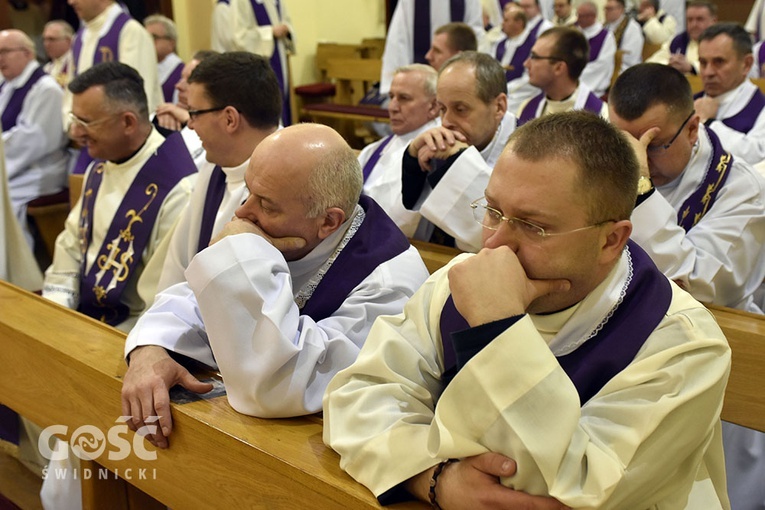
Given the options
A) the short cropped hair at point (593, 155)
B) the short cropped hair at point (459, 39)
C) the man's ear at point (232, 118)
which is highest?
the short cropped hair at point (593, 155)

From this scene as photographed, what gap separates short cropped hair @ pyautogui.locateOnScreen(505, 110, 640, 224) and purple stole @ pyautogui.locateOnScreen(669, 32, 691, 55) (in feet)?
28.8

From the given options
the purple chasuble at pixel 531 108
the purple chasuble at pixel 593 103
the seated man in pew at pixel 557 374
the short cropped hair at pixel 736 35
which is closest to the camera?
the seated man in pew at pixel 557 374

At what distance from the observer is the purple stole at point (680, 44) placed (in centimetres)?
955

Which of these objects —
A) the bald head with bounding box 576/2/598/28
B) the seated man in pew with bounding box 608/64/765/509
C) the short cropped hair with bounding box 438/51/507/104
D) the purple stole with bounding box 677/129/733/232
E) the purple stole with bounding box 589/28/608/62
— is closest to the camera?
the seated man in pew with bounding box 608/64/765/509

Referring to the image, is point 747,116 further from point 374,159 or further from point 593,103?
point 374,159

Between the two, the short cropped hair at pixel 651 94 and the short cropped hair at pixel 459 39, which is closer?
the short cropped hair at pixel 651 94

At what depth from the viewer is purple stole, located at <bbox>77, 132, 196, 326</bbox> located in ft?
11.9

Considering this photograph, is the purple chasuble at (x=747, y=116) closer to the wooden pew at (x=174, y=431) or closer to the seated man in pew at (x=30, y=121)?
the wooden pew at (x=174, y=431)

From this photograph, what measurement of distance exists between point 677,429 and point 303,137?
1188mm

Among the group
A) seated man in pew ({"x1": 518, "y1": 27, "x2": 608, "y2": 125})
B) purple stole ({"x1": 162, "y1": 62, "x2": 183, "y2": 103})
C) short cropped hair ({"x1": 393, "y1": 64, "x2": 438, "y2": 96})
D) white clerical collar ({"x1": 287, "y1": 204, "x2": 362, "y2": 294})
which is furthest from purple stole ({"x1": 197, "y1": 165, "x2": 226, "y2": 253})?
purple stole ({"x1": 162, "y1": 62, "x2": 183, "y2": 103})

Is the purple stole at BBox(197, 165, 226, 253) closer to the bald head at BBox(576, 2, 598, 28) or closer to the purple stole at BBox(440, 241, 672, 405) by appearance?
the purple stole at BBox(440, 241, 672, 405)

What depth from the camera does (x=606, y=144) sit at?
4.91 ft

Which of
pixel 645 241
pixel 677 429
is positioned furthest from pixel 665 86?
pixel 677 429

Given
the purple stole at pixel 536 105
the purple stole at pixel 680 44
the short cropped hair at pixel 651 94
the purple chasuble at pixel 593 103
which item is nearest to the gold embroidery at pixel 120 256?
the short cropped hair at pixel 651 94
